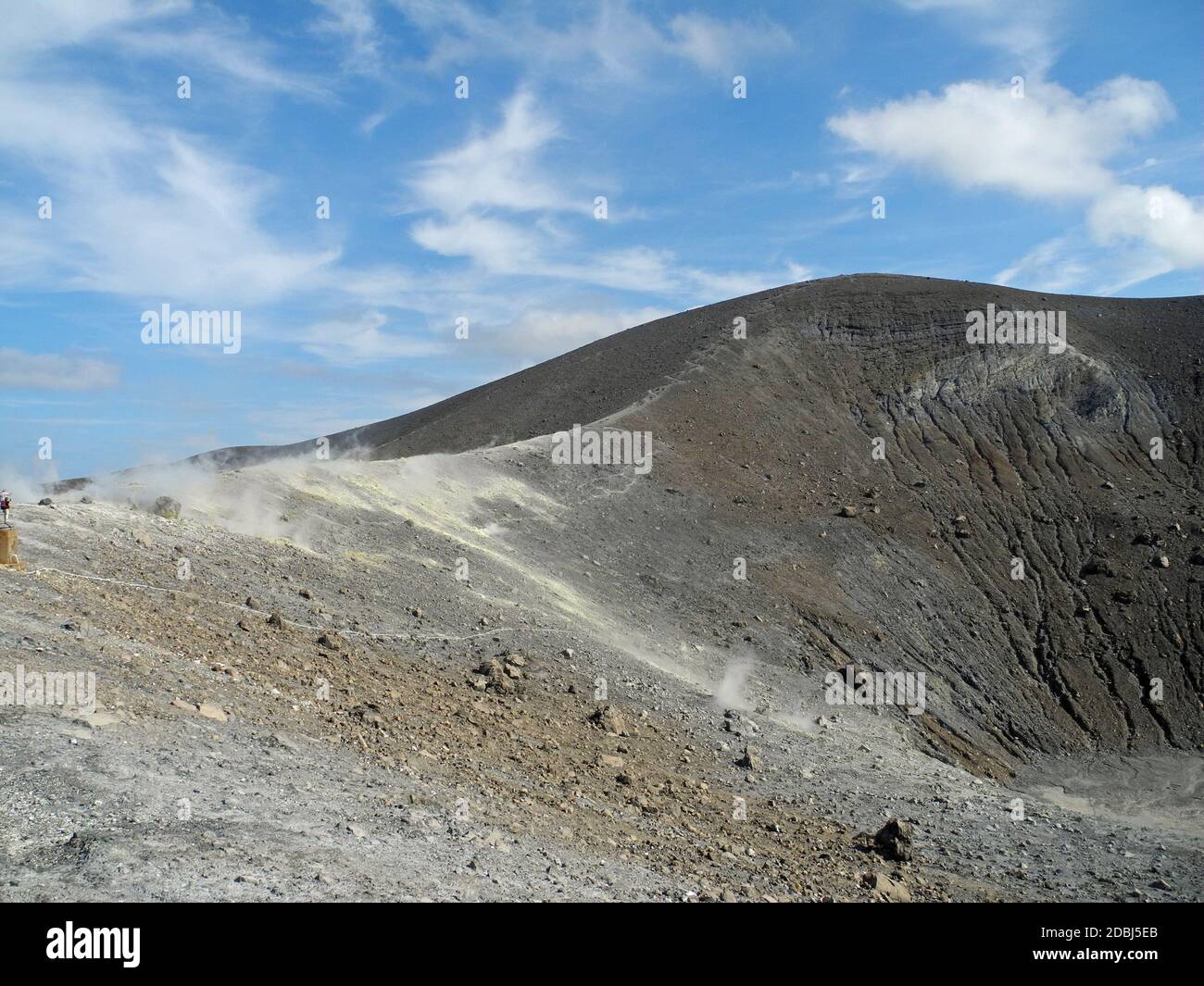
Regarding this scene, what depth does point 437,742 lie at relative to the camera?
11281 mm

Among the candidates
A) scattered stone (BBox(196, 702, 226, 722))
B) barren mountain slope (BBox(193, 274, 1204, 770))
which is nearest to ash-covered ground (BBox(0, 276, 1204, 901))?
scattered stone (BBox(196, 702, 226, 722))

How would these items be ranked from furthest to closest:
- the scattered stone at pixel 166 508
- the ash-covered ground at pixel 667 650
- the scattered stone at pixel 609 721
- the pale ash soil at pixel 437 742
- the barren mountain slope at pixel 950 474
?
the barren mountain slope at pixel 950 474 → the scattered stone at pixel 166 508 → the scattered stone at pixel 609 721 → the ash-covered ground at pixel 667 650 → the pale ash soil at pixel 437 742

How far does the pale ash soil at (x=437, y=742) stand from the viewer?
306 inches

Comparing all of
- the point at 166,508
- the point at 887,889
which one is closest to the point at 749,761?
the point at 887,889

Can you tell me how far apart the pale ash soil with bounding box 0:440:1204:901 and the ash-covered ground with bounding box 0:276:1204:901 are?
0.18ft

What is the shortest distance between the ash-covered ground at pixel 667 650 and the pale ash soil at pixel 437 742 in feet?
0.18

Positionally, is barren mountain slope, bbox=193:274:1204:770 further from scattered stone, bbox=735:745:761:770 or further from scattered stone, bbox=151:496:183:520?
scattered stone, bbox=151:496:183:520

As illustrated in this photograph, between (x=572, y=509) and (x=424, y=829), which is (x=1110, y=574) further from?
(x=424, y=829)

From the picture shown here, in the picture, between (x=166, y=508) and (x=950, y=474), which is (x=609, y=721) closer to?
(x=166, y=508)

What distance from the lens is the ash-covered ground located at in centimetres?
855

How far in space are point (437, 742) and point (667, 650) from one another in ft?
30.6

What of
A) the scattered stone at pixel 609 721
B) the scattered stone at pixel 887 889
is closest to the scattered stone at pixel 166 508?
the scattered stone at pixel 609 721

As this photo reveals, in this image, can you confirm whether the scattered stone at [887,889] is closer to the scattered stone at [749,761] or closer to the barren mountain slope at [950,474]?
the scattered stone at [749,761]
